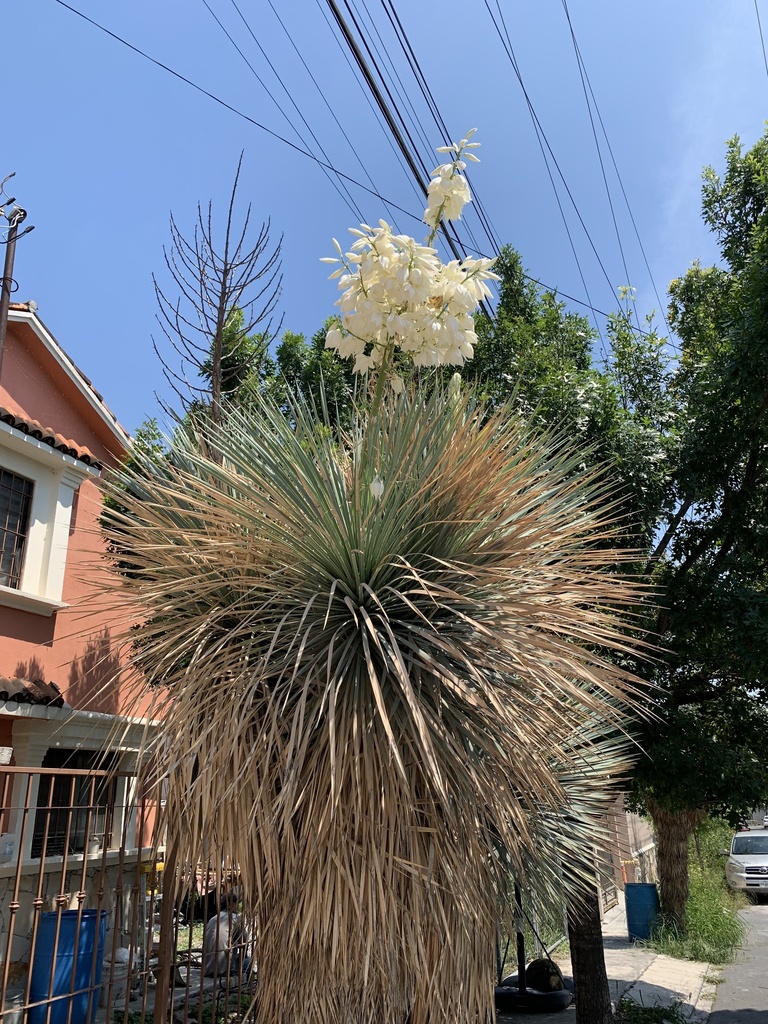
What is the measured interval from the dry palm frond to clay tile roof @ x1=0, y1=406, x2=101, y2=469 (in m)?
6.04

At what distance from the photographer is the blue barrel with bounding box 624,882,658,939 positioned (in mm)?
12148

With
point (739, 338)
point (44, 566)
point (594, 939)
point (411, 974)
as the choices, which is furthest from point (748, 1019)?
point (44, 566)

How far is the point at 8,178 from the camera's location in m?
9.77

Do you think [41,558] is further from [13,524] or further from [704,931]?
[704,931]

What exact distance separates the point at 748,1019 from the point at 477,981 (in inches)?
267

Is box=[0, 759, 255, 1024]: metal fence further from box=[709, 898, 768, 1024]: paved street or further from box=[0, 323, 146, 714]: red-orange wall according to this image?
box=[709, 898, 768, 1024]: paved street

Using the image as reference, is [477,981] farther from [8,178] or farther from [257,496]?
[8,178]

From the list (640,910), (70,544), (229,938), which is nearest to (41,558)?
(70,544)

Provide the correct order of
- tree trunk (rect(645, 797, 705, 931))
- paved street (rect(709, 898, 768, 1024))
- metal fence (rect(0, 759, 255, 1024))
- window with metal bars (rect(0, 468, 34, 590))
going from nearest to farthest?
metal fence (rect(0, 759, 255, 1024))
paved street (rect(709, 898, 768, 1024))
window with metal bars (rect(0, 468, 34, 590))
tree trunk (rect(645, 797, 705, 931))

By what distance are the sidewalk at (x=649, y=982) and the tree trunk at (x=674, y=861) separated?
769 millimetres

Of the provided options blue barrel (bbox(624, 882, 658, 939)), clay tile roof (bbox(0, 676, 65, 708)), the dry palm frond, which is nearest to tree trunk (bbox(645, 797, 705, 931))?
blue barrel (bbox(624, 882, 658, 939))

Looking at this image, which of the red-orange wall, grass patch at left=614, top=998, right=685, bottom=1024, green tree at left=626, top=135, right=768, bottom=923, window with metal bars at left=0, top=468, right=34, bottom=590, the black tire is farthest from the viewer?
window with metal bars at left=0, top=468, right=34, bottom=590

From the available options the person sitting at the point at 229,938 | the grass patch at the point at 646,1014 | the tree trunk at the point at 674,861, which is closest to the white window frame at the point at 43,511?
the person sitting at the point at 229,938

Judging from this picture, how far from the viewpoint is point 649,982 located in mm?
9320
